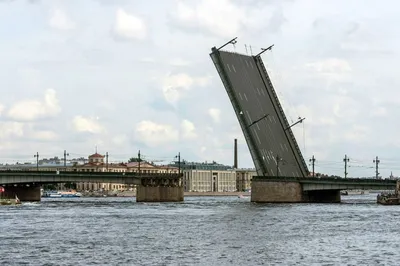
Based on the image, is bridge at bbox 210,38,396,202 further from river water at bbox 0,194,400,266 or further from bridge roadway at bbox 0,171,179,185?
river water at bbox 0,194,400,266

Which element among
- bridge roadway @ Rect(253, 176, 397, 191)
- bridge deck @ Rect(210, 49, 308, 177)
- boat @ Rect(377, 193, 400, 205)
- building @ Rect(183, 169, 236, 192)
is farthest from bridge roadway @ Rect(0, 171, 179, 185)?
building @ Rect(183, 169, 236, 192)

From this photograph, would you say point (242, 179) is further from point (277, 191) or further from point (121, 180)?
point (277, 191)

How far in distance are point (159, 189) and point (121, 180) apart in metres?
3.56

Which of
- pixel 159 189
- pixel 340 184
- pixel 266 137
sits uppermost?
pixel 266 137

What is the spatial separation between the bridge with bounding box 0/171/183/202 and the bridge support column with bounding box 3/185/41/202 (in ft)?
1.33

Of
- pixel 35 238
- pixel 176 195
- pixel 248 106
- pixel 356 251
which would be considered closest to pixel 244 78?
pixel 248 106

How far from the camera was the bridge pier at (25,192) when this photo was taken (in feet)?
294

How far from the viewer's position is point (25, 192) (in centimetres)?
9025

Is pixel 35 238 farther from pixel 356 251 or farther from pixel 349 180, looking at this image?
pixel 349 180

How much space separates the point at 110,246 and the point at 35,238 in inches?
165

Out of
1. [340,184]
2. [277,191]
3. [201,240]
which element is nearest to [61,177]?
[277,191]

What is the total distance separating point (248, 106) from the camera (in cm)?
6209

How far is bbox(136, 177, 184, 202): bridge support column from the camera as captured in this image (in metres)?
81.5

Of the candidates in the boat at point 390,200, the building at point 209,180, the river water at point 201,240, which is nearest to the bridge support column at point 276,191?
the boat at point 390,200
